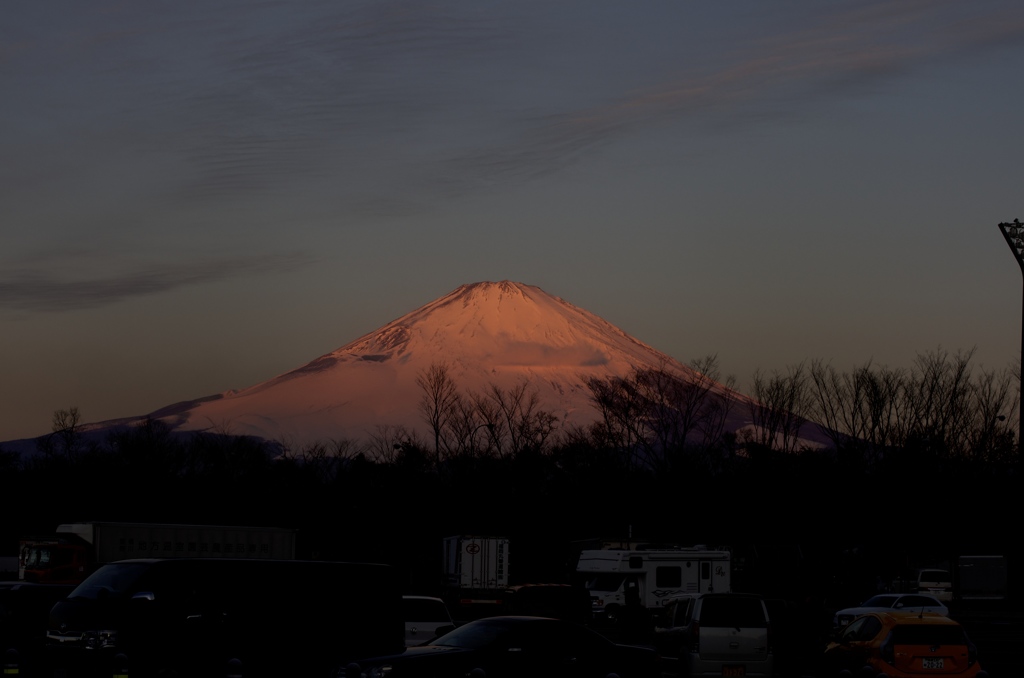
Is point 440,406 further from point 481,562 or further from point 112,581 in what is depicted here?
point 112,581

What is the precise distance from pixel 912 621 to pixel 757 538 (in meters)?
56.5

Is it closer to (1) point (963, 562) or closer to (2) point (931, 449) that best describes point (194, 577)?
(1) point (963, 562)

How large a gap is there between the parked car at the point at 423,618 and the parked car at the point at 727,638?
465cm

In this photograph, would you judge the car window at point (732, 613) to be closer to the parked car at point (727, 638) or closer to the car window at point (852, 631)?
the parked car at point (727, 638)

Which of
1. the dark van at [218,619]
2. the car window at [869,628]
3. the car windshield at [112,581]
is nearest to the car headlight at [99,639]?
the dark van at [218,619]

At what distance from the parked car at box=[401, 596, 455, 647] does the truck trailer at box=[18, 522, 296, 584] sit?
72.4 ft

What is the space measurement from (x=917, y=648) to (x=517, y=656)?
289 inches

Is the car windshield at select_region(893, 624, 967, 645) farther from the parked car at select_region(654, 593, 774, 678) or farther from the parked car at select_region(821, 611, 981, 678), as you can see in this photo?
the parked car at select_region(654, 593, 774, 678)

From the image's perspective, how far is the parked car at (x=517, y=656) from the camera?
1619 centimetres

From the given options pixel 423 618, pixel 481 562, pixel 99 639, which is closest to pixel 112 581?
pixel 99 639

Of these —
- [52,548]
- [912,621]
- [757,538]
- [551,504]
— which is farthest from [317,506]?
[912,621]

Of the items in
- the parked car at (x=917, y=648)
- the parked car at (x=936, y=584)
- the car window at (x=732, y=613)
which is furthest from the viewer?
the parked car at (x=936, y=584)

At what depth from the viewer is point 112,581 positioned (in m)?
18.0

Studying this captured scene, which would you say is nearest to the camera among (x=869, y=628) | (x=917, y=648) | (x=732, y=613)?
(x=917, y=648)
